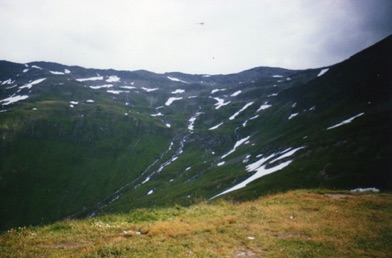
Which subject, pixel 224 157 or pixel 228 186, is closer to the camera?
pixel 228 186

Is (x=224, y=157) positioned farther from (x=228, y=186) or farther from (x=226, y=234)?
(x=226, y=234)

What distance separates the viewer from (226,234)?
16.1 m

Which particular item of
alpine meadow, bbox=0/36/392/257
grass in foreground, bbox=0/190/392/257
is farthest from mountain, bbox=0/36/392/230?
grass in foreground, bbox=0/190/392/257

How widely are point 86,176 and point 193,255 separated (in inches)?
6735

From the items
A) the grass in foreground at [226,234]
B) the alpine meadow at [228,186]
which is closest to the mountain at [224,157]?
the alpine meadow at [228,186]

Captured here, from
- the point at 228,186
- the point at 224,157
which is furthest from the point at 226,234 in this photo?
the point at 224,157

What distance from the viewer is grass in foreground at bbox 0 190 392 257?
13.6 meters

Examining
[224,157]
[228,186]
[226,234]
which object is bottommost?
[228,186]

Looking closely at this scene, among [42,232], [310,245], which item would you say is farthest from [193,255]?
[42,232]

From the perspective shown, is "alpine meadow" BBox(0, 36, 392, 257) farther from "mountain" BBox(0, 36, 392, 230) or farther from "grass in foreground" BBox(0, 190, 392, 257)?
"mountain" BBox(0, 36, 392, 230)

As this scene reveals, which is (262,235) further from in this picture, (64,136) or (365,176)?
(64,136)

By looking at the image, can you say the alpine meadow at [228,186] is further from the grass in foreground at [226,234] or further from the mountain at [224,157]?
the mountain at [224,157]

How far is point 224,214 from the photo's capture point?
2073 cm

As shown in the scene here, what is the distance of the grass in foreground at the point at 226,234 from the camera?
1359 cm
